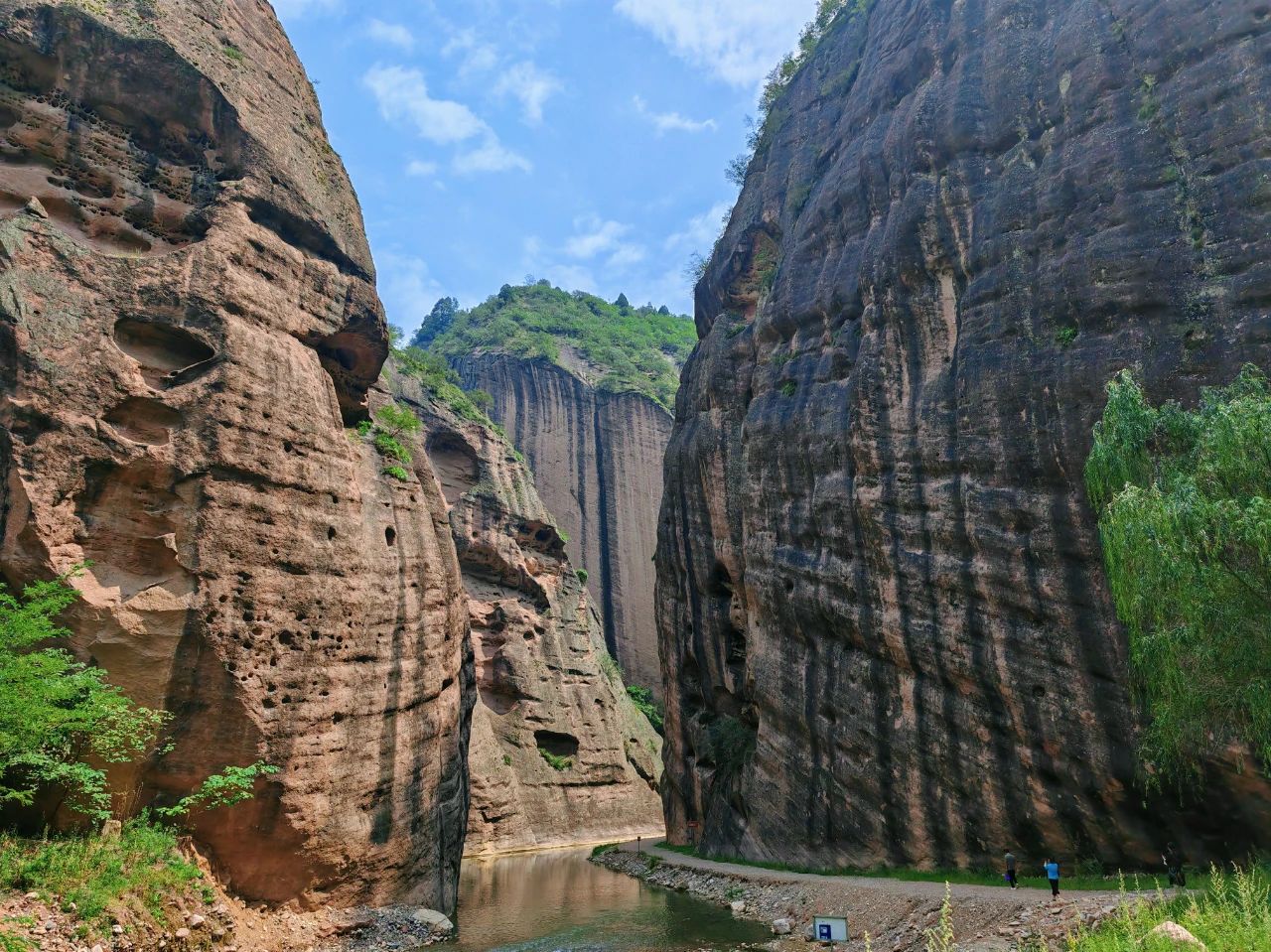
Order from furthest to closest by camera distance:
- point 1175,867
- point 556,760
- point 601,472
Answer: point 601,472
point 556,760
point 1175,867

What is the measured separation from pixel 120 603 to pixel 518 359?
60.5m

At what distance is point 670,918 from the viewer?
21781 millimetres

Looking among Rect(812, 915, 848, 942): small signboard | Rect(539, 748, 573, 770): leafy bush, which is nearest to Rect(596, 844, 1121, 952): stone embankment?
Rect(812, 915, 848, 942): small signboard

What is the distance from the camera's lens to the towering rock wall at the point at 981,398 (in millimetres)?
15164

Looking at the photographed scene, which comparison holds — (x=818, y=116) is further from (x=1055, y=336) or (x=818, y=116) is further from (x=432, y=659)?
(x=432, y=659)

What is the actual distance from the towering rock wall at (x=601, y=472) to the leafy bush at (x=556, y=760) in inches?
762

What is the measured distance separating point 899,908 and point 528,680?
3537cm

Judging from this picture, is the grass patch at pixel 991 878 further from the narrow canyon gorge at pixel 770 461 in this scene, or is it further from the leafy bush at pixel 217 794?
the leafy bush at pixel 217 794

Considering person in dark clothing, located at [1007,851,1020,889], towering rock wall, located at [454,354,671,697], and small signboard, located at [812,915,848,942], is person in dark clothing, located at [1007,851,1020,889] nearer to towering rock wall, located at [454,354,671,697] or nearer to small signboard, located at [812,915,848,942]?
small signboard, located at [812,915,848,942]

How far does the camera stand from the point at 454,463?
178 feet

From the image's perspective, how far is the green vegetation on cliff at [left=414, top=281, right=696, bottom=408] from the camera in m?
77.3

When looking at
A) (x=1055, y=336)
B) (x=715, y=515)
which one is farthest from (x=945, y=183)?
(x=715, y=515)

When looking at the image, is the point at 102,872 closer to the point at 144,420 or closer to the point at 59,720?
the point at 59,720

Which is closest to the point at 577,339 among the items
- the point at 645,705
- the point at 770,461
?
the point at 645,705
